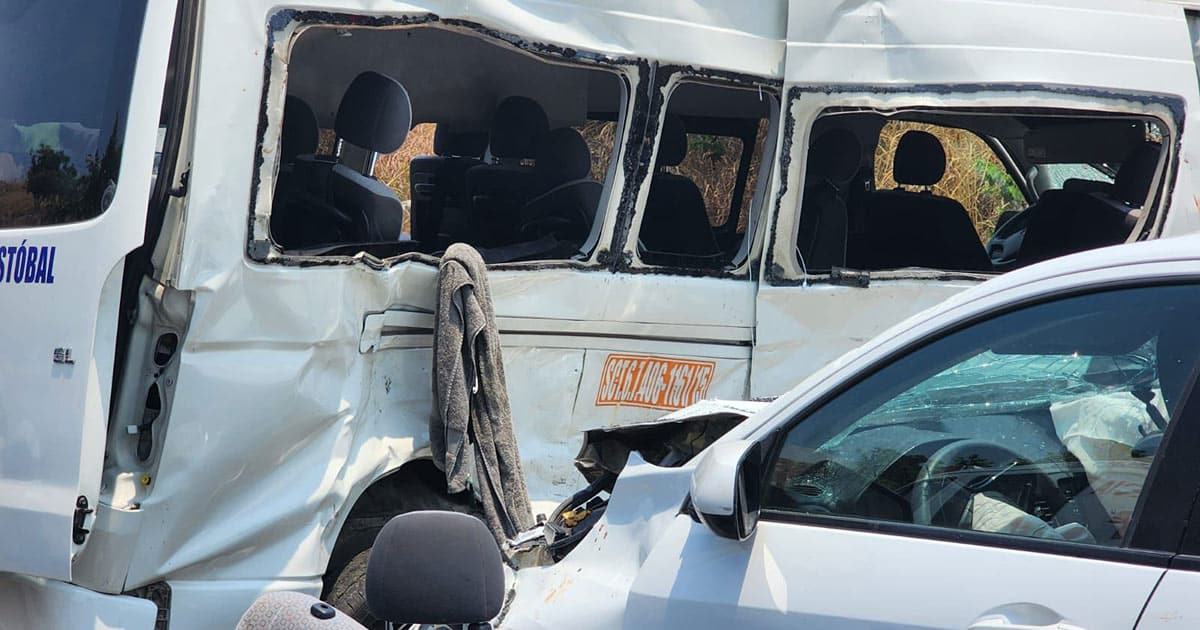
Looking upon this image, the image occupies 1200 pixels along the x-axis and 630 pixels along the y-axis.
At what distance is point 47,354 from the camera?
3535 millimetres

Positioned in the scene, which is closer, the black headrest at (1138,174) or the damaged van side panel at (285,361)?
the damaged van side panel at (285,361)

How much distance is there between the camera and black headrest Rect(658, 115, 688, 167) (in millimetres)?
5070

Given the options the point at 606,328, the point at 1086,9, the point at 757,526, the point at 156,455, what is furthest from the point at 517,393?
the point at 1086,9

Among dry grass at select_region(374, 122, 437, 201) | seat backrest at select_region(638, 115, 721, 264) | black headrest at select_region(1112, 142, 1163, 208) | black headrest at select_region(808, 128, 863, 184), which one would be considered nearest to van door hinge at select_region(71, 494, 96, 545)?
seat backrest at select_region(638, 115, 721, 264)

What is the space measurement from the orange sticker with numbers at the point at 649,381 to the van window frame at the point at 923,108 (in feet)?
1.53

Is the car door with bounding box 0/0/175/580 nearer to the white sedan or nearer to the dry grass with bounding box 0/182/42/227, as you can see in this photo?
the dry grass with bounding box 0/182/42/227

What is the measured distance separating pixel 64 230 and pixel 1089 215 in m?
4.23

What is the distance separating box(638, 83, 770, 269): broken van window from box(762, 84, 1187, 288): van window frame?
0.25 metres

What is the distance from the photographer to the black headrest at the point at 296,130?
5156mm

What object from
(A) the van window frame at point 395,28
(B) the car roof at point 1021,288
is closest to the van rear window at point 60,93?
(A) the van window frame at point 395,28

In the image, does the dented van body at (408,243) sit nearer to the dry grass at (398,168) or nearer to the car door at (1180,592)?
the car door at (1180,592)

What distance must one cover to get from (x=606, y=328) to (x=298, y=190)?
1.48 metres

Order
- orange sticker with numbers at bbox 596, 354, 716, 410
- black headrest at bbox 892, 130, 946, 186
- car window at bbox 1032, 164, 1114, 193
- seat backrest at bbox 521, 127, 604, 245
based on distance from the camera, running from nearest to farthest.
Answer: orange sticker with numbers at bbox 596, 354, 716, 410 < seat backrest at bbox 521, 127, 604, 245 < car window at bbox 1032, 164, 1114, 193 < black headrest at bbox 892, 130, 946, 186

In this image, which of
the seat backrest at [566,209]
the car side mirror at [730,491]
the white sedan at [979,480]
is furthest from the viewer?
the seat backrest at [566,209]
